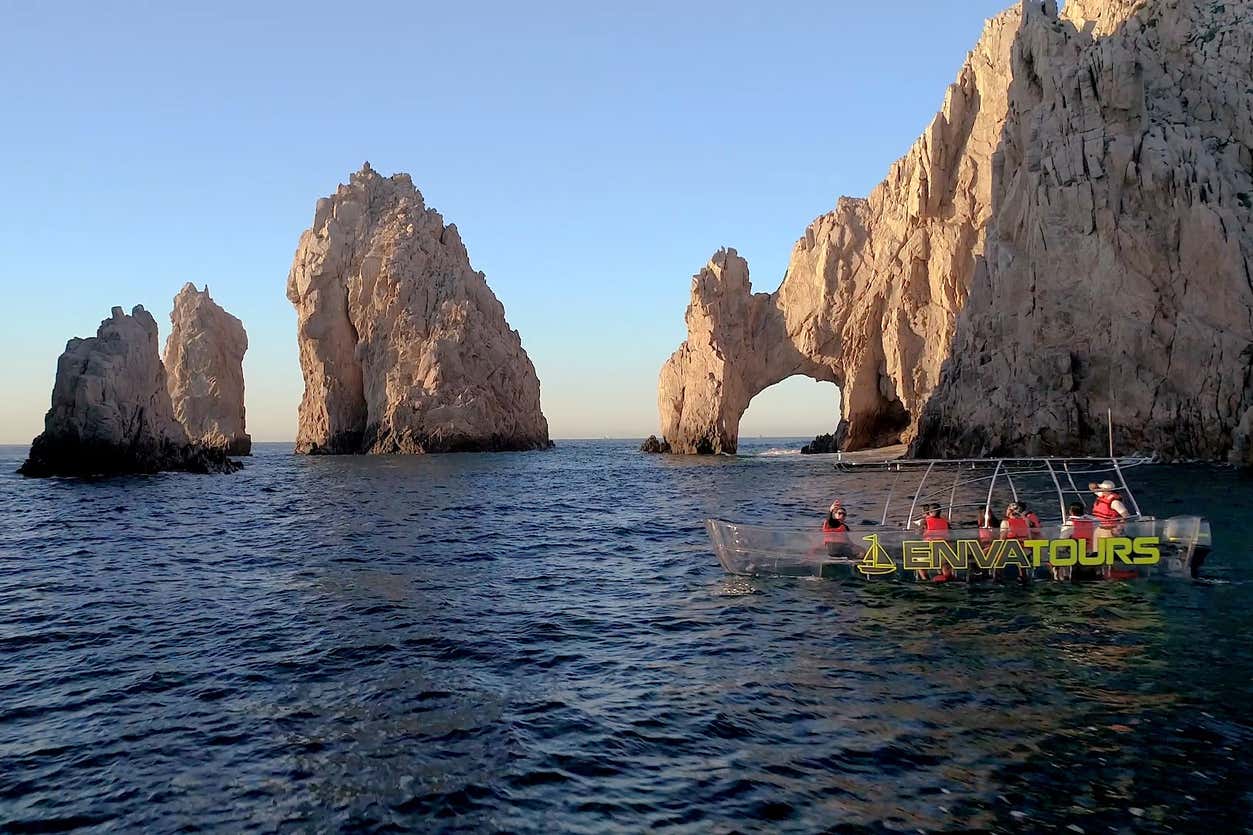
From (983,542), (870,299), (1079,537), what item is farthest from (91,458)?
(870,299)

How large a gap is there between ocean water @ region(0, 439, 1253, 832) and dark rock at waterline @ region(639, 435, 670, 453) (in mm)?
74832

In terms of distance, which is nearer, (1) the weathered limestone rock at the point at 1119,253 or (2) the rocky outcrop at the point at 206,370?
(1) the weathered limestone rock at the point at 1119,253

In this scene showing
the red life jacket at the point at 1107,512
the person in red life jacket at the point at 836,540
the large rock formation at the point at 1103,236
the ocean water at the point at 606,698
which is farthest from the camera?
the large rock formation at the point at 1103,236

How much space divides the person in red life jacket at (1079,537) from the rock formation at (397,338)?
271 ft

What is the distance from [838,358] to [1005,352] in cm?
3098

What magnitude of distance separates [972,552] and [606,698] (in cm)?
1084

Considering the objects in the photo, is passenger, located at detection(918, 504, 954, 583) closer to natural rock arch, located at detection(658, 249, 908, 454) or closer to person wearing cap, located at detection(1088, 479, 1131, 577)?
person wearing cap, located at detection(1088, 479, 1131, 577)

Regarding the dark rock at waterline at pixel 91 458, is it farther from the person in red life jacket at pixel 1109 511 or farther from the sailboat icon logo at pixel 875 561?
the person in red life jacket at pixel 1109 511

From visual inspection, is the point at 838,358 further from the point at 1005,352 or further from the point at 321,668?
the point at 321,668

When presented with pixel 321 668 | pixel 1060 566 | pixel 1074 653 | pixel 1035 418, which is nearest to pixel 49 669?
pixel 321 668

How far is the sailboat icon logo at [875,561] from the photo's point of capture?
60.8 ft

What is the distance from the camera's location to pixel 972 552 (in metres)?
18.0

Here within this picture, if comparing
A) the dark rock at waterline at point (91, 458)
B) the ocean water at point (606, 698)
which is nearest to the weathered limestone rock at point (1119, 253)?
the ocean water at point (606, 698)

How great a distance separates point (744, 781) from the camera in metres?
8.31
